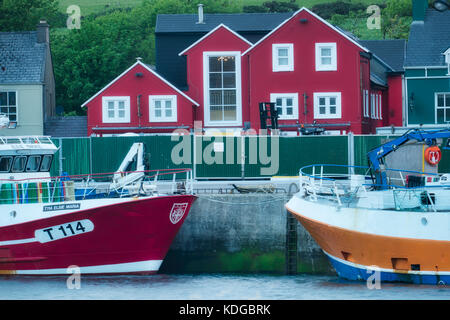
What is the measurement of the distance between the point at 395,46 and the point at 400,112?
729 cm

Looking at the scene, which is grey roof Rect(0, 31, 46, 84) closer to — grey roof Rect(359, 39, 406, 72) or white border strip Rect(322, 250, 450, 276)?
grey roof Rect(359, 39, 406, 72)

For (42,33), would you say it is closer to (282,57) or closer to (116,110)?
(116,110)

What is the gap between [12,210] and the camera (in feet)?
106

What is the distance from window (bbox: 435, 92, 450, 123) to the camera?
53.7 meters

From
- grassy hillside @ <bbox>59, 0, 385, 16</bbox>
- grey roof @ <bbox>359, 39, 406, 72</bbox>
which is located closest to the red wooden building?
grey roof @ <bbox>359, 39, 406, 72</bbox>

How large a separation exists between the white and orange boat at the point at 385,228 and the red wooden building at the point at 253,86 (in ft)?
62.9

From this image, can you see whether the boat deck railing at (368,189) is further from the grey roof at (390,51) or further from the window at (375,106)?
the grey roof at (390,51)

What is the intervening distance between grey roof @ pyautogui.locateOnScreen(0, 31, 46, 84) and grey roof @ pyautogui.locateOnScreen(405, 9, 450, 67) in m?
20.3

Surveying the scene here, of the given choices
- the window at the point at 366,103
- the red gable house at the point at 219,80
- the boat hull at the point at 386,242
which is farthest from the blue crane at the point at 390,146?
the red gable house at the point at 219,80

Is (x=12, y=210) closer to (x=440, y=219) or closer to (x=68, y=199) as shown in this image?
(x=68, y=199)

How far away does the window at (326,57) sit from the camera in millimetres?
→ 50438

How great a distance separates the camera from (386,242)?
29.0 meters
